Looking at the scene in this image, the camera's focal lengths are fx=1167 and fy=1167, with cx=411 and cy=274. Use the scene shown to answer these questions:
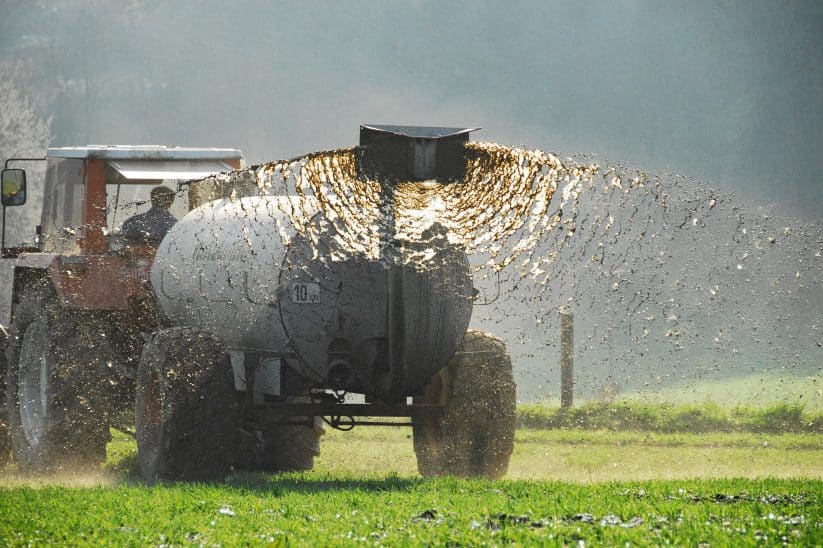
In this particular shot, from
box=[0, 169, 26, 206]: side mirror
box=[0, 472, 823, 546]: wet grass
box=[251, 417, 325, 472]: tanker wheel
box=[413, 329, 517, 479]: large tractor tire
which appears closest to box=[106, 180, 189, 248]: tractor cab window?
box=[0, 169, 26, 206]: side mirror

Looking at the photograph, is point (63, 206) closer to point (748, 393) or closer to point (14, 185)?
point (14, 185)

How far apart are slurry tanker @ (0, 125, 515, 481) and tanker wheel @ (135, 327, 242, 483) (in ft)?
0.05

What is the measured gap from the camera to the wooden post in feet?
79.8

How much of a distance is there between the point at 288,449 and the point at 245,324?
3.63 metres

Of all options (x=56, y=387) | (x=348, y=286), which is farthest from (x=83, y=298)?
(x=348, y=286)

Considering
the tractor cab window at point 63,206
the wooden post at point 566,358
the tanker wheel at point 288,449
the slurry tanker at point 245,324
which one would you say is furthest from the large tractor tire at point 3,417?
the wooden post at point 566,358

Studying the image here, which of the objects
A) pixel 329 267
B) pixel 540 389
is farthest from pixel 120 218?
pixel 540 389

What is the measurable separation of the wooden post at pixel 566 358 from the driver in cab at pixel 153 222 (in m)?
10.8

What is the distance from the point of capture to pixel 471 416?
1387cm

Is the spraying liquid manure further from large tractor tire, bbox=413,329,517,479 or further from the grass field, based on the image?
the grass field

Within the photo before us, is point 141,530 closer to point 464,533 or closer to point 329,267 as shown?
point 464,533

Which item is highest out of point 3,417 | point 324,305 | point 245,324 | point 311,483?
point 324,305

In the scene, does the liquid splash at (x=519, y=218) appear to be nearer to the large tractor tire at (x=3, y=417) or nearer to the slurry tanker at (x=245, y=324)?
the slurry tanker at (x=245, y=324)

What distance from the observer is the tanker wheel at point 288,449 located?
15.8 m
